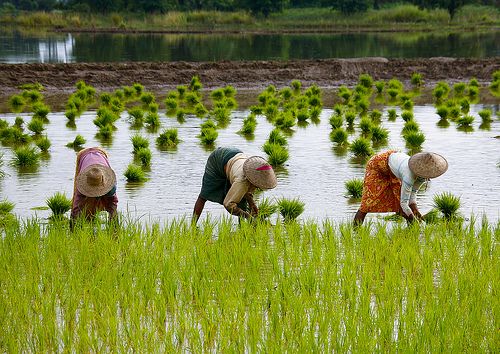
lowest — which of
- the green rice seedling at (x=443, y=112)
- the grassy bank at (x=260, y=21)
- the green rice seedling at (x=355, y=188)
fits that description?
the grassy bank at (x=260, y=21)

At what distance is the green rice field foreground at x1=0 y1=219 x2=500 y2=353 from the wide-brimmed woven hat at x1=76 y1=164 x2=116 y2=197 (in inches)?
13.0

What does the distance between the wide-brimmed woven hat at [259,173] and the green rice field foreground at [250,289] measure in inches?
14.6

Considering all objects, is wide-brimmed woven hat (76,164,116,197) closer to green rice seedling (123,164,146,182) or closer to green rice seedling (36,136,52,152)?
green rice seedling (123,164,146,182)

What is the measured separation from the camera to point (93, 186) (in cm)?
600

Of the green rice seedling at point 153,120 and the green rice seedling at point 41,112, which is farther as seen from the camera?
the green rice seedling at point 41,112

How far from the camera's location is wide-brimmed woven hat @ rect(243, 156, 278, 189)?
607 centimetres

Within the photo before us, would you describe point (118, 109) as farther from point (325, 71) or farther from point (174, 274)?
point (174, 274)

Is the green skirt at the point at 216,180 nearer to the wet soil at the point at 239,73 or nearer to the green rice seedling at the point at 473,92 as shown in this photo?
the wet soil at the point at 239,73

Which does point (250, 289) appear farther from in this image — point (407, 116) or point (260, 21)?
point (260, 21)

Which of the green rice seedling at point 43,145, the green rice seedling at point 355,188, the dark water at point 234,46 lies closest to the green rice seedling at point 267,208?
the green rice seedling at point 355,188

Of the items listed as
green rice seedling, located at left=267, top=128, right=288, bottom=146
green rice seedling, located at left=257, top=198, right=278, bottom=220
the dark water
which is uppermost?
green rice seedling, located at left=257, top=198, right=278, bottom=220

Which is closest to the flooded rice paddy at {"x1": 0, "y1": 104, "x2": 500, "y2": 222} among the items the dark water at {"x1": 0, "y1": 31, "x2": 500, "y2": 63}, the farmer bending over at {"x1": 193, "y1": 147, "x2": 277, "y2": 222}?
the farmer bending over at {"x1": 193, "y1": 147, "x2": 277, "y2": 222}

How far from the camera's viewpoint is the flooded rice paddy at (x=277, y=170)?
8.03m

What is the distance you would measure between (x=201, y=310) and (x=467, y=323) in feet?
5.05
